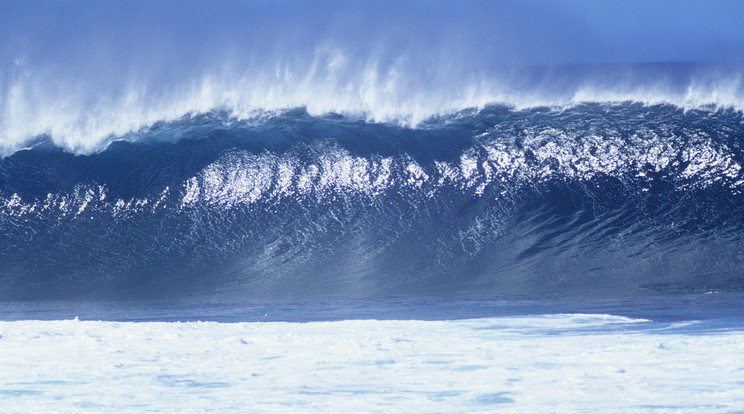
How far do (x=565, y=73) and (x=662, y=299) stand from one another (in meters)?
7.29

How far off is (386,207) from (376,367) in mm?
5416

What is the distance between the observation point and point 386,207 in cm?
936

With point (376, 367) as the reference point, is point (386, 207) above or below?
above

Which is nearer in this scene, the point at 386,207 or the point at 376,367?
the point at 376,367

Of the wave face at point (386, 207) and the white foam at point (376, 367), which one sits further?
the wave face at point (386, 207)

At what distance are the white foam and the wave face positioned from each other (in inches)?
95.0

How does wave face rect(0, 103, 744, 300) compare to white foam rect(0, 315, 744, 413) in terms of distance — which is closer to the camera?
white foam rect(0, 315, 744, 413)

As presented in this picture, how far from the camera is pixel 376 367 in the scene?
4016 mm

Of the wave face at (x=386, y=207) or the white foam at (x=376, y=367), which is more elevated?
the wave face at (x=386, y=207)

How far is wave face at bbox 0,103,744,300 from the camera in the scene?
26.3 ft

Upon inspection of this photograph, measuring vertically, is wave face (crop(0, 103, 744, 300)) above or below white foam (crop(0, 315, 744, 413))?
above

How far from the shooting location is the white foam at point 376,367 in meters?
3.31

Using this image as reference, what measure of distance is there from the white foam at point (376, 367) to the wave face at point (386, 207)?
95.0 inches

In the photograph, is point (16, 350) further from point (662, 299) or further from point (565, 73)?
point (565, 73)
